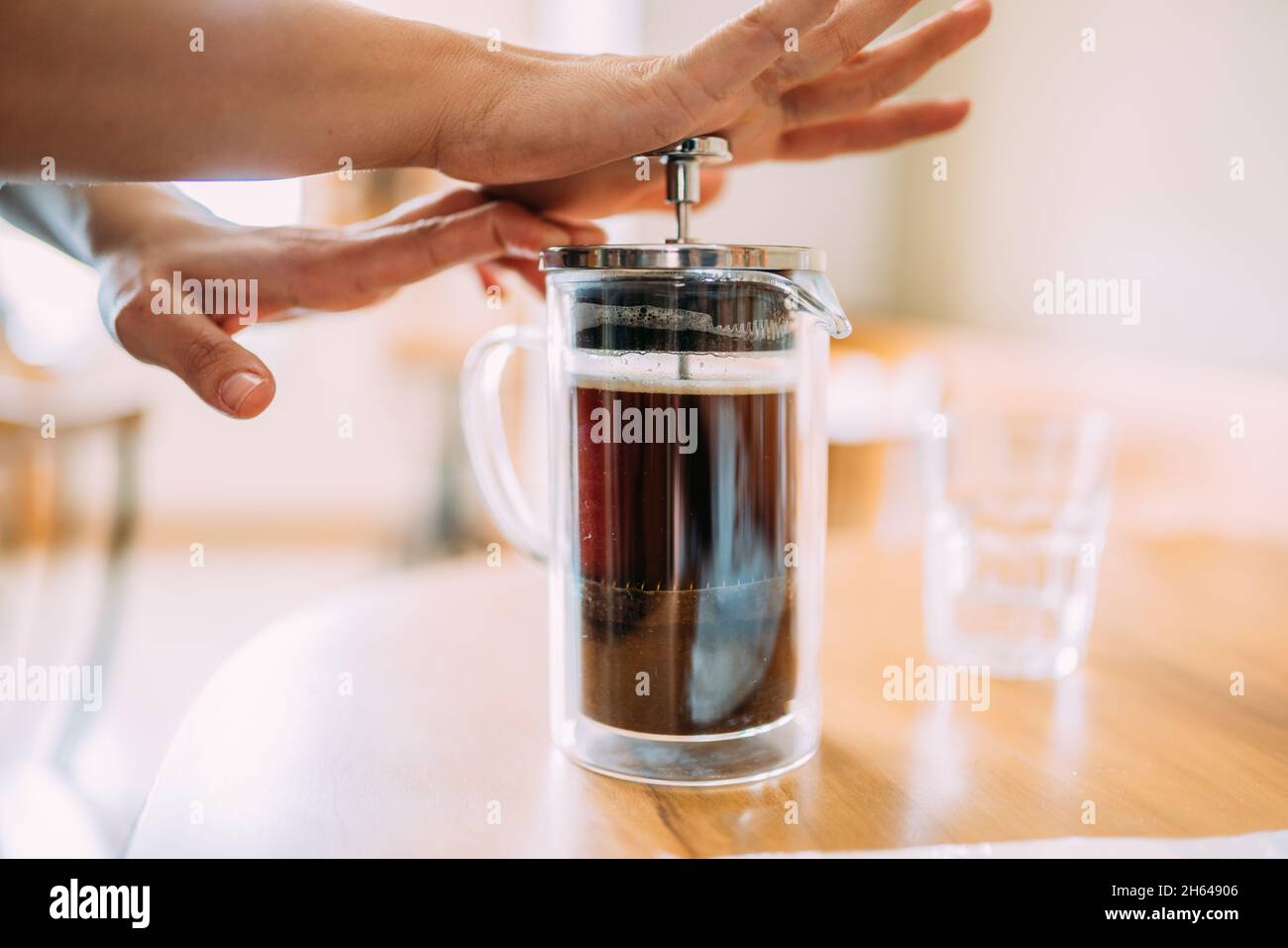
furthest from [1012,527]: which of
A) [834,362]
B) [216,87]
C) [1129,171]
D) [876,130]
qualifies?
[834,362]

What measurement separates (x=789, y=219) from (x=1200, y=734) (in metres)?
2.93

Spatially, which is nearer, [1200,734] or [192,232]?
[1200,734]

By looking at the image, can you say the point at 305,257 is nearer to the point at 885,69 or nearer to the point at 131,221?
the point at 131,221

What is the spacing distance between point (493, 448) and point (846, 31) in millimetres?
298

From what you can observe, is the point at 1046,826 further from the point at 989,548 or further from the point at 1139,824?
the point at 989,548

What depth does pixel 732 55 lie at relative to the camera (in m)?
0.49

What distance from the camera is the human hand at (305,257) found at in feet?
2.20

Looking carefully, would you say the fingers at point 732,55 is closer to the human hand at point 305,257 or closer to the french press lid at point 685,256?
the french press lid at point 685,256

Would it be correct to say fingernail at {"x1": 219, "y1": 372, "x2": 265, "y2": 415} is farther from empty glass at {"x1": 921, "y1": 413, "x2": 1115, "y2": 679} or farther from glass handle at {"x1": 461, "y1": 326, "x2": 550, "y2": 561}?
empty glass at {"x1": 921, "y1": 413, "x2": 1115, "y2": 679}

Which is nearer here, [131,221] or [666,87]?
[666,87]

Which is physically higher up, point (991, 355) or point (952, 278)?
point (952, 278)

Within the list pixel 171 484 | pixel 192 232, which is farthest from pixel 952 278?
pixel 192 232

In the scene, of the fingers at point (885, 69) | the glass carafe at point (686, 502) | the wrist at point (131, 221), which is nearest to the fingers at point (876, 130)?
the fingers at point (885, 69)

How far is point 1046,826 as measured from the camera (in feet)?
1.62
